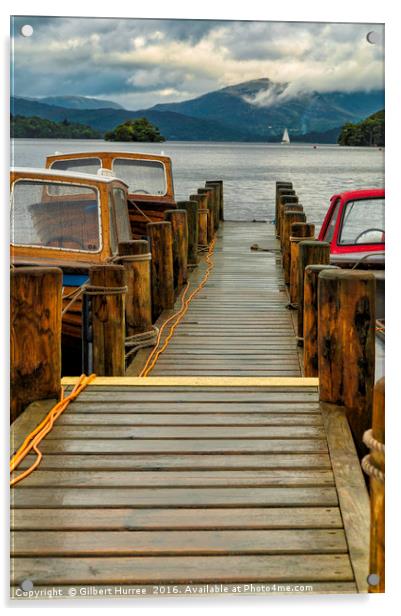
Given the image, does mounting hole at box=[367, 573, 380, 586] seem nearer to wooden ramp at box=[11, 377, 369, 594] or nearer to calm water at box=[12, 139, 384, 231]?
wooden ramp at box=[11, 377, 369, 594]

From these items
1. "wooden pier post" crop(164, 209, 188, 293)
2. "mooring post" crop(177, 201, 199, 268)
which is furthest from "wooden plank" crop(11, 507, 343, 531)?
"mooring post" crop(177, 201, 199, 268)

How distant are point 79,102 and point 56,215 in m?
3.09

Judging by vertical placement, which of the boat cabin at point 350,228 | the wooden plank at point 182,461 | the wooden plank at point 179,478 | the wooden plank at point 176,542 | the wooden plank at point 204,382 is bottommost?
the wooden plank at point 176,542

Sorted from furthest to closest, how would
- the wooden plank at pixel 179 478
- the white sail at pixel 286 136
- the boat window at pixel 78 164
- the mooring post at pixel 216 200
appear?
the mooring post at pixel 216 200, the boat window at pixel 78 164, the white sail at pixel 286 136, the wooden plank at pixel 179 478

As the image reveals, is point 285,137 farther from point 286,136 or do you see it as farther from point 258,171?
point 258,171

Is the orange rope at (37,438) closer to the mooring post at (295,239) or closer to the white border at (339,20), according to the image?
the white border at (339,20)

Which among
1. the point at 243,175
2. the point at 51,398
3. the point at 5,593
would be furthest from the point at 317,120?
the point at 243,175

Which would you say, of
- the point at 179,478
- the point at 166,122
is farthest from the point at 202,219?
the point at 179,478

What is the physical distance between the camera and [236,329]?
21.9 ft

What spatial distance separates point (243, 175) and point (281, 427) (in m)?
31.9

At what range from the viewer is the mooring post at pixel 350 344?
3682 mm

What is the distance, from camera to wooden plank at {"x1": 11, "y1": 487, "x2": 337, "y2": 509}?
120 inches

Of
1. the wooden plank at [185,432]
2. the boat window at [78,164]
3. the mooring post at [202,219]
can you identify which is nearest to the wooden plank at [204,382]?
the wooden plank at [185,432]

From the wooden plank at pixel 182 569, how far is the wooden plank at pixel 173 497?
0.98ft
